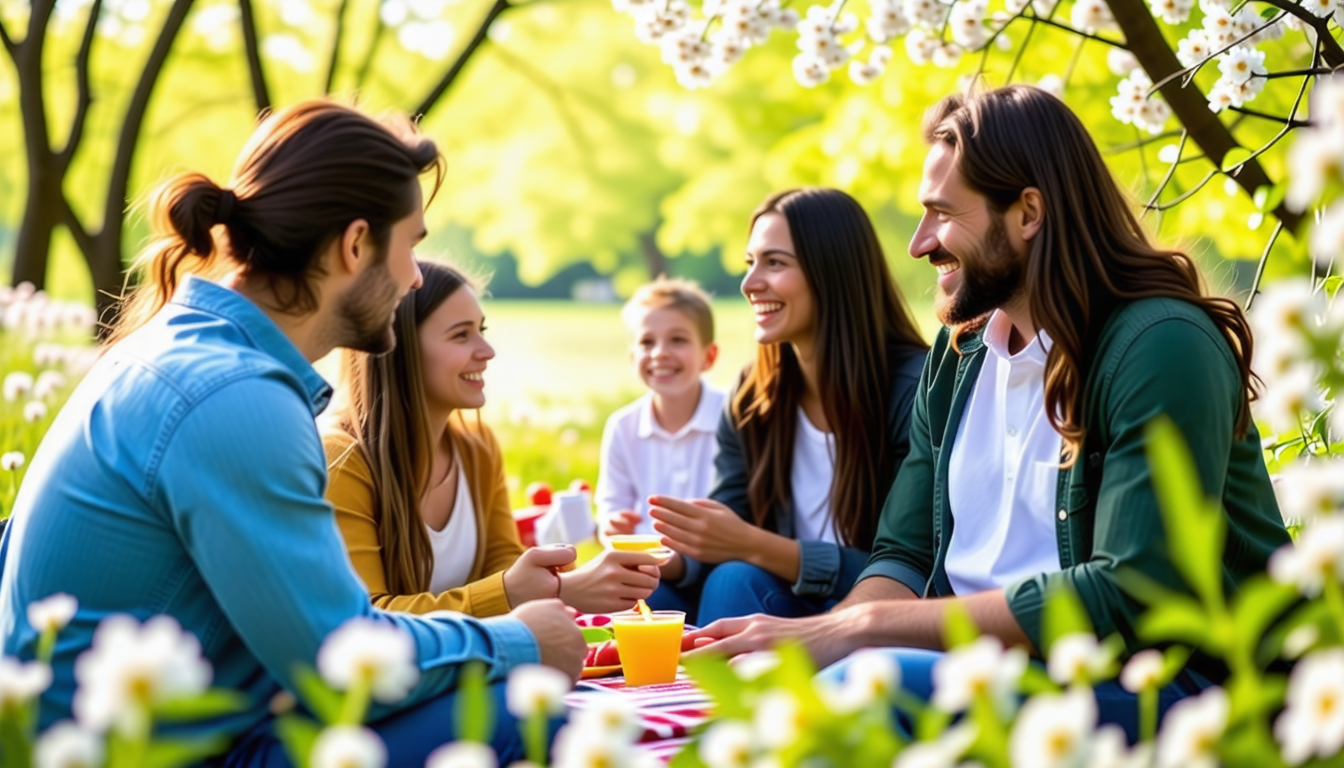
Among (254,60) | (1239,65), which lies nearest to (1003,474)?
(1239,65)

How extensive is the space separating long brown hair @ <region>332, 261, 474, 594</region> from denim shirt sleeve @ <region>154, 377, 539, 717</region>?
1.39 m

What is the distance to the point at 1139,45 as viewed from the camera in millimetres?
3871

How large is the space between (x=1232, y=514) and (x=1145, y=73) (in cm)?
195

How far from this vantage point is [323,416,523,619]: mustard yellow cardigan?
325 centimetres

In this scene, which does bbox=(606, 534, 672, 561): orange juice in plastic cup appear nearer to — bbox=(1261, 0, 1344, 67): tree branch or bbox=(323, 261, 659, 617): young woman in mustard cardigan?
bbox=(323, 261, 659, 617): young woman in mustard cardigan

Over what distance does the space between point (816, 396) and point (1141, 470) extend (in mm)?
1792

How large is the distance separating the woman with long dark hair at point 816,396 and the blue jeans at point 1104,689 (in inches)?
56.0

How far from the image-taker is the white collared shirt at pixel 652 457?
5.04 metres

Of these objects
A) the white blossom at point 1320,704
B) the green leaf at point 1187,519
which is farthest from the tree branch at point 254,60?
the white blossom at point 1320,704

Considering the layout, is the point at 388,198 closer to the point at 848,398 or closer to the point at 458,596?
the point at 458,596

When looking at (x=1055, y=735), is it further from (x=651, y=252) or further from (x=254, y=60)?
(x=651, y=252)

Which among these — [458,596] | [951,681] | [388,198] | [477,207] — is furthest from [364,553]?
[477,207]

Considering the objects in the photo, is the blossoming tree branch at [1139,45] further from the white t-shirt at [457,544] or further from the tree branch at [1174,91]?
the white t-shirt at [457,544]

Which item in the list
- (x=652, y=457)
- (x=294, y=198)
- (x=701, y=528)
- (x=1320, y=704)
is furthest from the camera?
(x=652, y=457)
